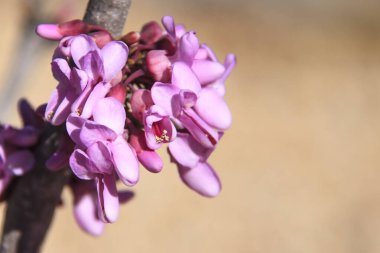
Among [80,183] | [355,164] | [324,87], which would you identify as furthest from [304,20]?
[80,183]

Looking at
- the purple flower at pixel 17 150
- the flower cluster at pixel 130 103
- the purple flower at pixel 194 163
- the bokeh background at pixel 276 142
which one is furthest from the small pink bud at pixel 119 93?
the bokeh background at pixel 276 142

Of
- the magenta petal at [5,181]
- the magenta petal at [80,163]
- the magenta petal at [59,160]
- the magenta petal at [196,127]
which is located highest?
the magenta petal at [196,127]

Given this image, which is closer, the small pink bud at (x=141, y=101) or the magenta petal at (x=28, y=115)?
the small pink bud at (x=141, y=101)

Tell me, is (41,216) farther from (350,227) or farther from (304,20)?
(304,20)

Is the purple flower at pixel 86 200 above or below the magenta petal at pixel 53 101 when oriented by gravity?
below

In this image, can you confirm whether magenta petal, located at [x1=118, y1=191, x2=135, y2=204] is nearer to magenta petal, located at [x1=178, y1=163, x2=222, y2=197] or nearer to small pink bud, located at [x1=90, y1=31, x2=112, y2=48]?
magenta petal, located at [x1=178, y1=163, x2=222, y2=197]

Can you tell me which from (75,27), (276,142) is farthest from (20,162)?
(276,142)

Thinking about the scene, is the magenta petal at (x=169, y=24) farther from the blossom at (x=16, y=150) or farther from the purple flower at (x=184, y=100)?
the blossom at (x=16, y=150)
